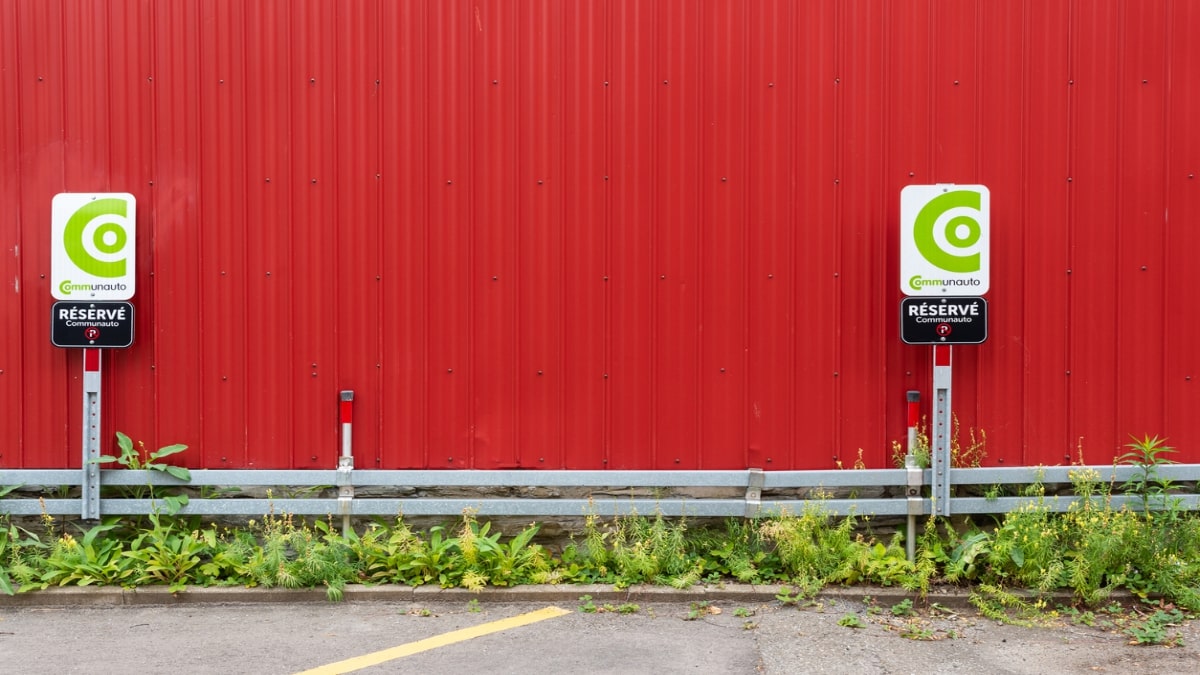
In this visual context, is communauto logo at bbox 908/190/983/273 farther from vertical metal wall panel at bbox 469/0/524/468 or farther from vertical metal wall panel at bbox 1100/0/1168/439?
vertical metal wall panel at bbox 469/0/524/468

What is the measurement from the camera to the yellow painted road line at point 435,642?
189 inches

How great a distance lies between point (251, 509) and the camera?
6152mm

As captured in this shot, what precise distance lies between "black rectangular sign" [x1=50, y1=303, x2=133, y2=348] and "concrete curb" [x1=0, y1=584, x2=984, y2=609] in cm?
150

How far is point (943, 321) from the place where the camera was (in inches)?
234

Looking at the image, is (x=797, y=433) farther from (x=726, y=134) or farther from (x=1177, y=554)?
(x=1177, y=554)

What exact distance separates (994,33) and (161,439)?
596 centimetres

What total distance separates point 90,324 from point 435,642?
119 inches

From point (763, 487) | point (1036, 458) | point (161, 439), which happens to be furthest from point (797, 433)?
point (161, 439)

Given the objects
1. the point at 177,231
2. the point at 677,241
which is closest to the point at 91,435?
the point at 177,231

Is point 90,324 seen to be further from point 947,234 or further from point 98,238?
point 947,234

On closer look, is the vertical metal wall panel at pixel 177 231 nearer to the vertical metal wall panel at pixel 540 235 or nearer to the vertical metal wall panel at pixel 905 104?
the vertical metal wall panel at pixel 540 235

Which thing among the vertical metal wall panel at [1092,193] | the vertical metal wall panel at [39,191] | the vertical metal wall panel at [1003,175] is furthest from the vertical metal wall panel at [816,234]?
the vertical metal wall panel at [39,191]

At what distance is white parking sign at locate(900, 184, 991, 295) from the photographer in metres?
5.86

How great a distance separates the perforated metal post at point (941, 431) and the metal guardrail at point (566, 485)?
0.06 metres
